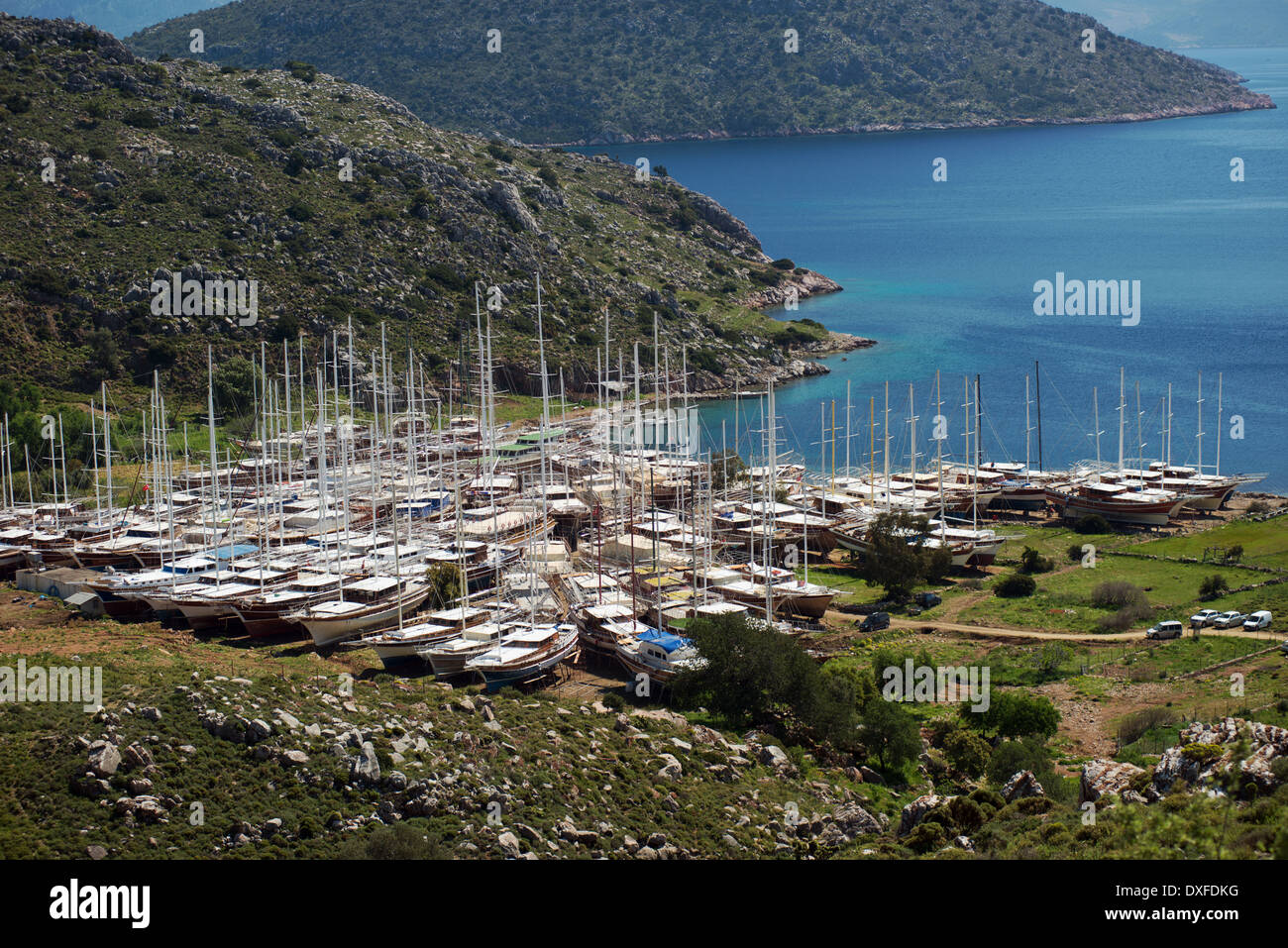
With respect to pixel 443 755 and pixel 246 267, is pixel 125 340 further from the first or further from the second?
pixel 443 755

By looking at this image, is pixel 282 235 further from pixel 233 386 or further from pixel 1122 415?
pixel 1122 415

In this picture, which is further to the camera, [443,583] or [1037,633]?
[443,583]

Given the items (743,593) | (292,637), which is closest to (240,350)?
(292,637)

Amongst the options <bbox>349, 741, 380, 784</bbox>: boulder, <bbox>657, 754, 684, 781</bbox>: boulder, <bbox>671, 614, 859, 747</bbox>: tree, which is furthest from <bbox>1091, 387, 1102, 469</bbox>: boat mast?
<bbox>349, 741, 380, 784</bbox>: boulder

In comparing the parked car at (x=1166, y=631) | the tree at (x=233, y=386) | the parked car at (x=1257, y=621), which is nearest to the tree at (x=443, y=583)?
the parked car at (x=1166, y=631)

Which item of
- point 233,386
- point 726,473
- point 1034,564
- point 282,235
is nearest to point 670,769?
point 1034,564

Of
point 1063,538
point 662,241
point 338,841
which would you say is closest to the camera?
point 338,841
